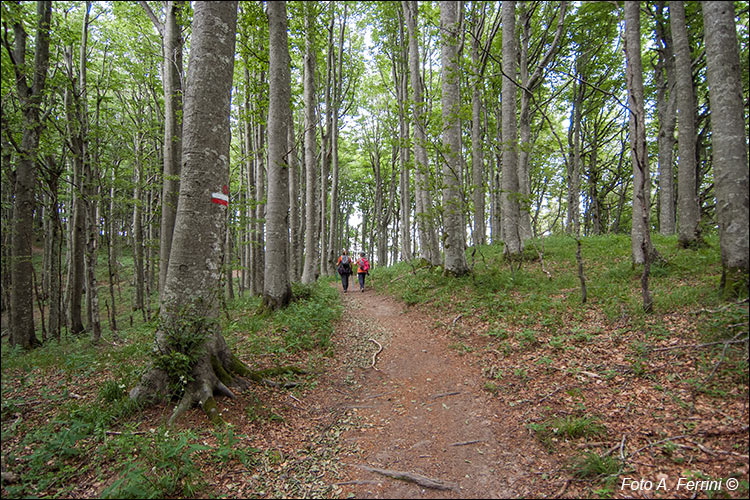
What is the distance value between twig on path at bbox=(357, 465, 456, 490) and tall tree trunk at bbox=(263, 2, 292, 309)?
5.33 meters

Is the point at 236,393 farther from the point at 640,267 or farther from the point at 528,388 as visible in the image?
the point at 640,267

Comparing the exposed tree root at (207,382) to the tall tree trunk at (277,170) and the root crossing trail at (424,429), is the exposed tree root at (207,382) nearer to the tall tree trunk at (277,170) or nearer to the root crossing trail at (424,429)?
the root crossing trail at (424,429)

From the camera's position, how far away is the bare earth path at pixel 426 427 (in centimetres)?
298

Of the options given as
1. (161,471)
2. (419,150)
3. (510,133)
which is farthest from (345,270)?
(161,471)

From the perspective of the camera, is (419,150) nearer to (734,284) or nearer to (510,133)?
(510,133)

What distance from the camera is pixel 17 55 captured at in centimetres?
731

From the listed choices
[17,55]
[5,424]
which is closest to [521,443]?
[5,424]

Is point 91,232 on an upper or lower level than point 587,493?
upper

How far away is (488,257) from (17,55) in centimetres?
1377

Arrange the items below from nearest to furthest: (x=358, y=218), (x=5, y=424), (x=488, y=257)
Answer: (x=5, y=424) < (x=488, y=257) < (x=358, y=218)

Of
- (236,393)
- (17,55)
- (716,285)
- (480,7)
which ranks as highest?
(480,7)

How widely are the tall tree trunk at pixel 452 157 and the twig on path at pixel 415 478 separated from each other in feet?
21.8

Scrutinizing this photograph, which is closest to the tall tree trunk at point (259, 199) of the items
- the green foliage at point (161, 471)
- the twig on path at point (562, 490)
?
the green foliage at point (161, 471)

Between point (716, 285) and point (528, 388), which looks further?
point (716, 285)
